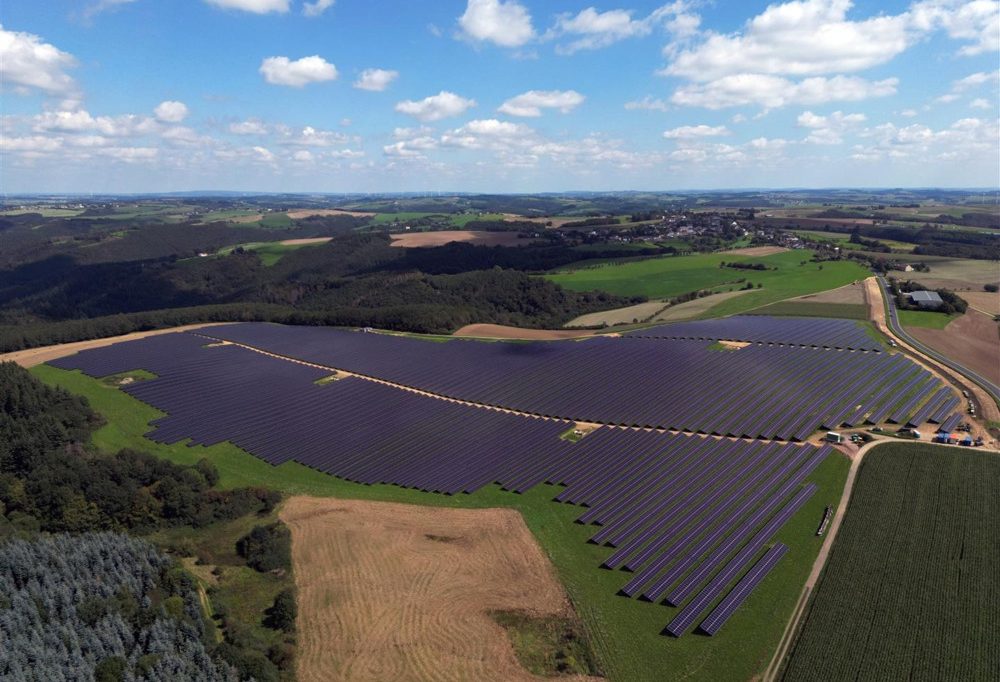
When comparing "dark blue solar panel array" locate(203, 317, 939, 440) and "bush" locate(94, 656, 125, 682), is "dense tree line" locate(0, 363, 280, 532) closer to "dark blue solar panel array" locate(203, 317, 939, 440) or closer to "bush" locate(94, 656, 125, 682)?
"bush" locate(94, 656, 125, 682)

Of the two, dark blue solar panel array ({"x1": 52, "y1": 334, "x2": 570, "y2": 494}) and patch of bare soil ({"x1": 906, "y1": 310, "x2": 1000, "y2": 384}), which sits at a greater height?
patch of bare soil ({"x1": 906, "y1": 310, "x2": 1000, "y2": 384})

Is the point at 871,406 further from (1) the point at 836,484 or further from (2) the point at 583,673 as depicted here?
(2) the point at 583,673

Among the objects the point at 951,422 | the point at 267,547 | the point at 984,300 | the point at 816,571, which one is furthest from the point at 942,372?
the point at 267,547

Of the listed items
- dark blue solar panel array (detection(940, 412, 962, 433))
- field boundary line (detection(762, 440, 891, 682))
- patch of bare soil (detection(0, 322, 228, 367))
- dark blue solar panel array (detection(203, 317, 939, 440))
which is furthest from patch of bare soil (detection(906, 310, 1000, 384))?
patch of bare soil (detection(0, 322, 228, 367))

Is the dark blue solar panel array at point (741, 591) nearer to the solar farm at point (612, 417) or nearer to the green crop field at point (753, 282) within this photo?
the solar farm at point (612, 417)

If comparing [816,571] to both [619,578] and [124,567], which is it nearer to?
[619,578]

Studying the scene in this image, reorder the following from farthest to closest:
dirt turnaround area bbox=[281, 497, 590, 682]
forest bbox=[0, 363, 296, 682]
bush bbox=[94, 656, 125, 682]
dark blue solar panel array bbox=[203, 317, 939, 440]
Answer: dark blue solar panel array bbox=[203, 317, 939, 440] < dirt turnaround area bbox=[281, 497, 590, 682] < forest bbox=[0, 363, 296, 682] < bush bbox=[94, 656, 125, 682]
